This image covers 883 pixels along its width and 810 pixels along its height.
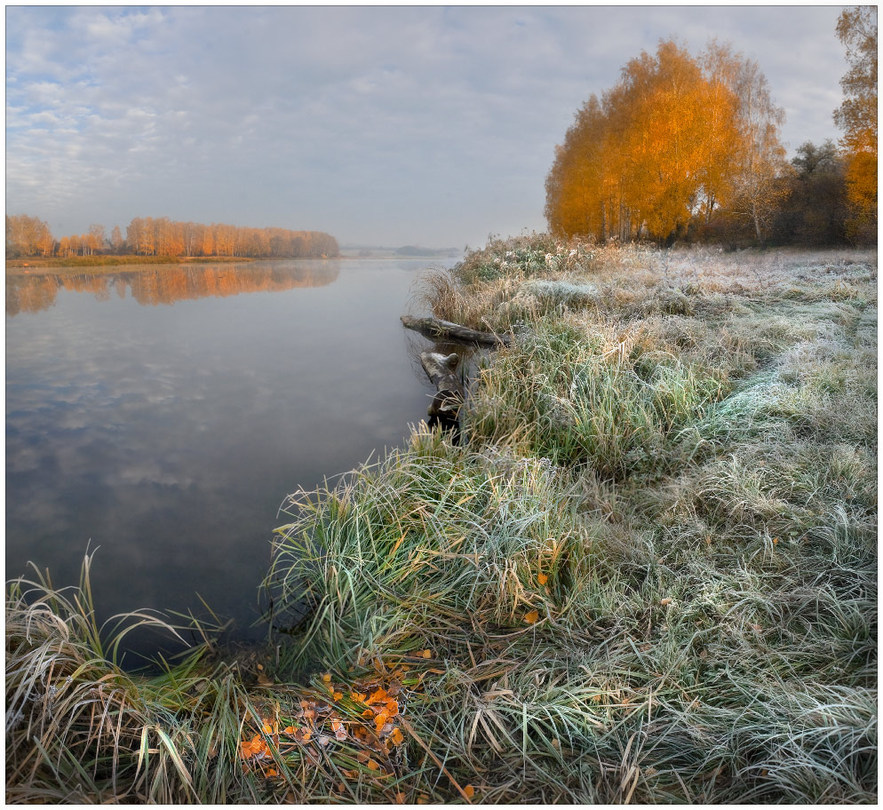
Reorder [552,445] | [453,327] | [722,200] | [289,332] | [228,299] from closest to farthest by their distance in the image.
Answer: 1. [552,445]
2. [453,327]
3. [289,332]
4. [722,200]
5. [228,299]

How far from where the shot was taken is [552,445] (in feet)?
14.1

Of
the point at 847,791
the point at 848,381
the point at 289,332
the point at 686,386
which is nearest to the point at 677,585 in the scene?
the point at 847,791

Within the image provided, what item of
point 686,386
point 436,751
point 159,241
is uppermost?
point 159,241

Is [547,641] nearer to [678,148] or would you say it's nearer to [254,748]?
[254,748]

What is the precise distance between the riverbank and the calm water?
41 cm

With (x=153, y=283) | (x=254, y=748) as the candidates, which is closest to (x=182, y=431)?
(x=254, y=748)

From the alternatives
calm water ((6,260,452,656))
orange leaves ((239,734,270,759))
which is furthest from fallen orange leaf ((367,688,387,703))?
calm water ((6,260,452,656))

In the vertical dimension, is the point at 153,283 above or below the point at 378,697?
above

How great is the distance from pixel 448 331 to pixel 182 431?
4.29 meters

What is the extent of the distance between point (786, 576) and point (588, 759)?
4.61ft

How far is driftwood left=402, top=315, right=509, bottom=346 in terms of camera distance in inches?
307

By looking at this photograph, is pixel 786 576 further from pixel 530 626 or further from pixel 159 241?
pixel 159 241

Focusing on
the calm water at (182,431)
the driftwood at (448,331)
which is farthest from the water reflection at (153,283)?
the driftwood at (448,331)

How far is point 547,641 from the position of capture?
2.45 m
